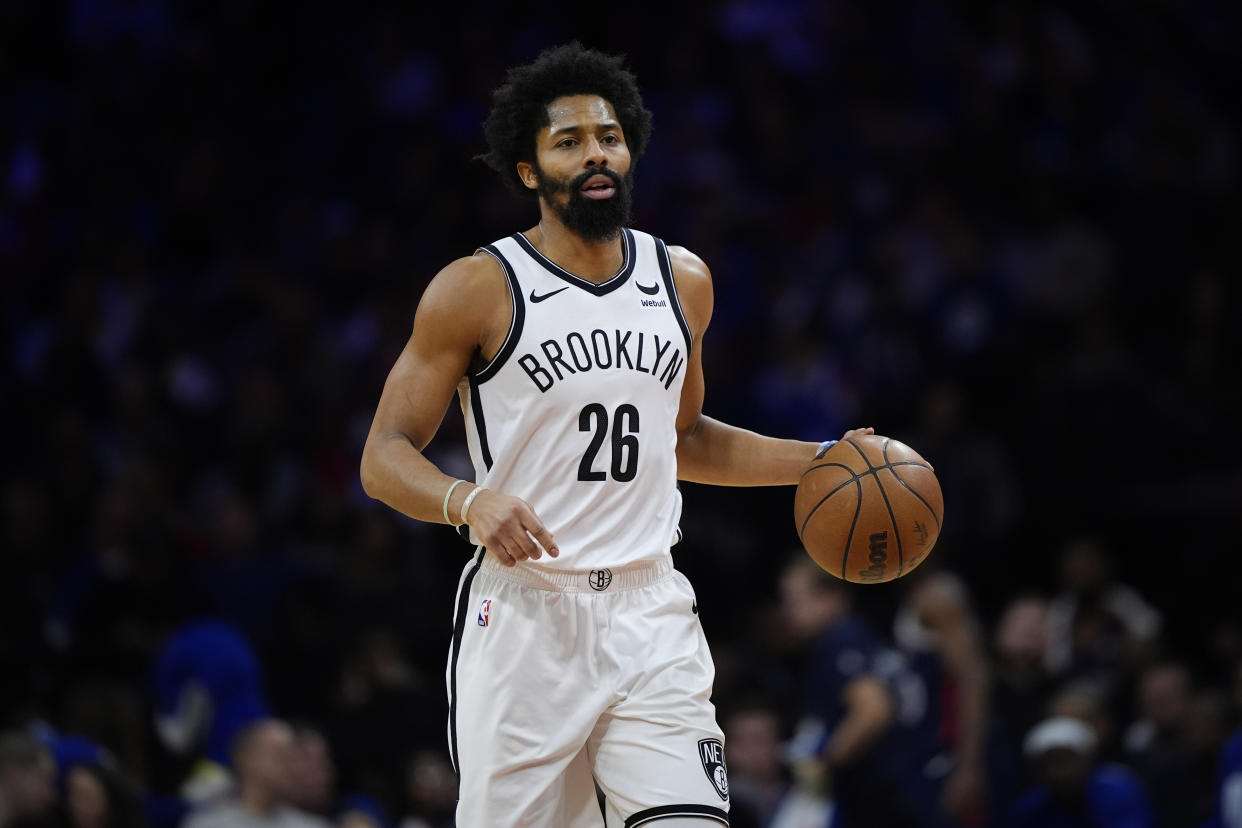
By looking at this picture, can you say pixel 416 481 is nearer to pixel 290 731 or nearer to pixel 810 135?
pixel 290 731

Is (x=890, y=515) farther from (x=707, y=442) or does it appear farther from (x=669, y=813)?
(x=669, y=813)

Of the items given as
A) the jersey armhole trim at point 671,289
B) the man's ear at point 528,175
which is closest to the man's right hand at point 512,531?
the jersey armhole trim at point 671,289

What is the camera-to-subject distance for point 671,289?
462 centimetres

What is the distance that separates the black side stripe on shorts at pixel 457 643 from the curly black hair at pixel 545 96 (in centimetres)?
120

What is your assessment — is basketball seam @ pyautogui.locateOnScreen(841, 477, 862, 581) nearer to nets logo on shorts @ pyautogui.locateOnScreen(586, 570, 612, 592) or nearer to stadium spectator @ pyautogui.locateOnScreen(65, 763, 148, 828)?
nets logo on shorts @ pyautogui.locateOnScreen(586, 570, 612, 592)

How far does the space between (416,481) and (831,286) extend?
8.14 m

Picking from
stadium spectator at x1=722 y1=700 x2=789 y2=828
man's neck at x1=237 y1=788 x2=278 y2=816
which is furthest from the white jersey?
stadium spectator at x1=722 y1=700 x2=789 y2=828

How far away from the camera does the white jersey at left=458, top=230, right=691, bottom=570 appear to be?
14.1 ft

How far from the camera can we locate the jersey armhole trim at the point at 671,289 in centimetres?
457

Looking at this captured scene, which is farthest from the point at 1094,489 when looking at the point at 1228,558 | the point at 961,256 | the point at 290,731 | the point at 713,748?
the point at 713,748

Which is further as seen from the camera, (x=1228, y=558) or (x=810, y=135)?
(x=810, y=135)

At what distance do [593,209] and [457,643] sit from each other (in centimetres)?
126

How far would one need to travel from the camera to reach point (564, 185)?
452 cm

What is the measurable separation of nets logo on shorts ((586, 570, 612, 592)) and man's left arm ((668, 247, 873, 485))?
668 millimetres
